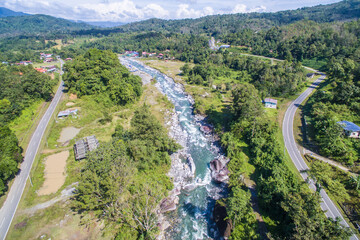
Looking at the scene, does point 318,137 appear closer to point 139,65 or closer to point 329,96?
point 329,96

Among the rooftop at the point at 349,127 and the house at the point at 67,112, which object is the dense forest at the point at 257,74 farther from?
the house at the point at 67,112

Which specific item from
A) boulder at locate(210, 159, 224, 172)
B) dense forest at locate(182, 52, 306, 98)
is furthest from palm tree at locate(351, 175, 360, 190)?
dense forest at locate(182, 52, 306, 98)

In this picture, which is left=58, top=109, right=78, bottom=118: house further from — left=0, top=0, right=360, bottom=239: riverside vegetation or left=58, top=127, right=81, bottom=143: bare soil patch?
left=0, top=0, right=360, bottom=239: riverside vegetation

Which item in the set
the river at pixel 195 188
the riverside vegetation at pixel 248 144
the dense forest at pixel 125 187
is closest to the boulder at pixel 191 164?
the river at pixel 195 188

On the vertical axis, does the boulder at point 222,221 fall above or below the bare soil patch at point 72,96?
below

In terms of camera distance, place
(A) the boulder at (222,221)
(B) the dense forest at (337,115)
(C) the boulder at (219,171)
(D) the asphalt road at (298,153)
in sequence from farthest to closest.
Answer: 1. (B) the dense forest at (337,115)
2. (C) the boulder at (219,171)
3. (D) the asphalt road at (298,153)
4. (A) the boulder at (222,221)

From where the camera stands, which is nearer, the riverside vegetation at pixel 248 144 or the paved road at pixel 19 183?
the riverside vegetation at pixel 248 144

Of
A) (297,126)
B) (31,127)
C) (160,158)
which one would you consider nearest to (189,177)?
(160,158)
